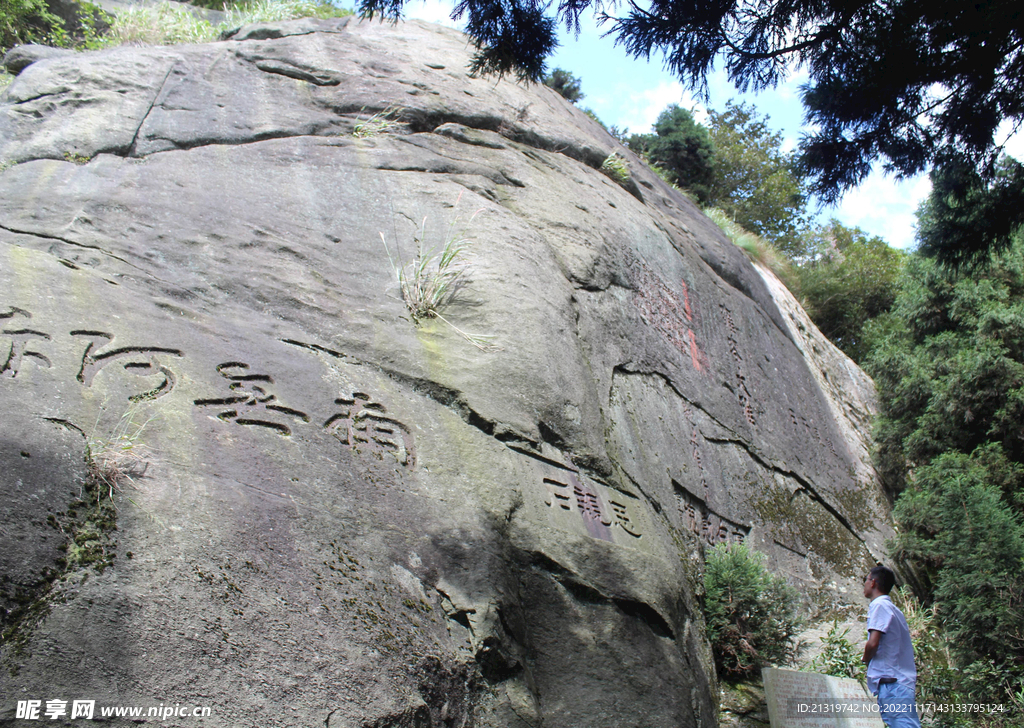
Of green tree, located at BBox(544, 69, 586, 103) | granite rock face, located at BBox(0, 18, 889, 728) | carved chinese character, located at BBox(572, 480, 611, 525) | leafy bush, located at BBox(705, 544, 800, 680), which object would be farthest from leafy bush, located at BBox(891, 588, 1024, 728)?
green tree, located at BBox(544, 69, 586, 103)

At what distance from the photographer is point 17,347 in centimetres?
265

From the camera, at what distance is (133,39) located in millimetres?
7445

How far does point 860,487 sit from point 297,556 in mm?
7255

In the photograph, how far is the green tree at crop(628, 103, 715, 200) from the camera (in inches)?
608

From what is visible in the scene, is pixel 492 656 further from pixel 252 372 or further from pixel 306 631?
pixel 252 372

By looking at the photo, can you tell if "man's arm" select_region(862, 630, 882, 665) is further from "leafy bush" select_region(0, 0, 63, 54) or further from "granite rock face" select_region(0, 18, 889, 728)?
"leafy bush" select_region(0, 0, 63, 54)

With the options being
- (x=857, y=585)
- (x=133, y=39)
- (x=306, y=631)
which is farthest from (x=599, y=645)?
(x=133, y=39)

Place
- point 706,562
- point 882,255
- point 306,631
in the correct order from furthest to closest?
point 882,255 < point 706,562 < point 306,631

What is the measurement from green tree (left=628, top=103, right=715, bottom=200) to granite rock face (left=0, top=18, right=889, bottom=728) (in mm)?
9330

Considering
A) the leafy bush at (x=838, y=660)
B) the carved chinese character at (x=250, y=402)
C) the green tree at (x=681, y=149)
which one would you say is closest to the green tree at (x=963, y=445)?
the leafy bush at (x=838, y=660)

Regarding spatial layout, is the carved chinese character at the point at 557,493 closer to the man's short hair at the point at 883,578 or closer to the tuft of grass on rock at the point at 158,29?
the man's short hair at the point at 883,578

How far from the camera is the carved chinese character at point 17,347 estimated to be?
8.39 feet

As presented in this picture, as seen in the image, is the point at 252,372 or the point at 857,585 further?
the point at 857,585

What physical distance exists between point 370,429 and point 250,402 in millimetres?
527
